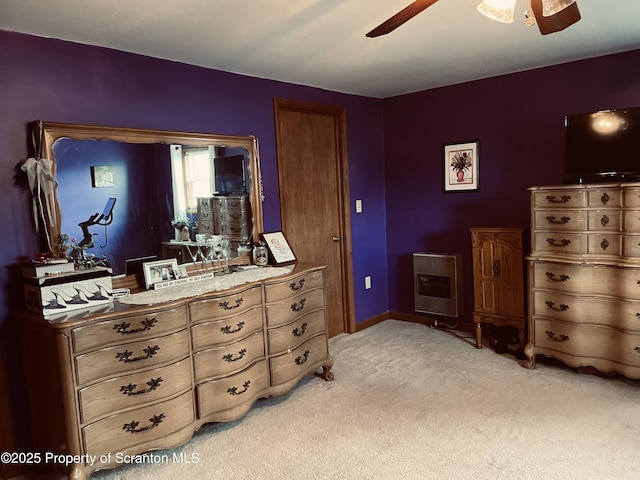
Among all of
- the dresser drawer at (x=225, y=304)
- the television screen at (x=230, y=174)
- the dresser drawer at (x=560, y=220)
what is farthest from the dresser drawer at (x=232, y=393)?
the dresser drawer at (x=560, y=220)

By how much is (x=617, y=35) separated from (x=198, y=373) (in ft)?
10.8

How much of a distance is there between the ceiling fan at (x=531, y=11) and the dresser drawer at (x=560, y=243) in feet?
5.91

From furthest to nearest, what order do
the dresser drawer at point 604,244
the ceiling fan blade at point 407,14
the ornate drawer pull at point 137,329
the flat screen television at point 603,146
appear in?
the flat screen television at point 603,146, the dresser drawer at point 604,244, the ornate drawer pull at point 137,329, the ceiling fan blade at point 407,14

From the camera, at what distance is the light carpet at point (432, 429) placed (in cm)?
242

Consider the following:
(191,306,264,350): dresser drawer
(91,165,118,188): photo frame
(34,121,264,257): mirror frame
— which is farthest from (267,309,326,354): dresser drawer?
(91,165,118,188): photo frame

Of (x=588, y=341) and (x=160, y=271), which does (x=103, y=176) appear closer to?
(x=160, y=271)

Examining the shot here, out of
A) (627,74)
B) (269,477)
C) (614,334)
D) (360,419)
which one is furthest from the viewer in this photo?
(627,74)

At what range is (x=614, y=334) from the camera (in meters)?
3.21

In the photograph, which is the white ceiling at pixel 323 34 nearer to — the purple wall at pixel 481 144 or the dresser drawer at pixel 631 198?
the purple wall at pixel 481 144

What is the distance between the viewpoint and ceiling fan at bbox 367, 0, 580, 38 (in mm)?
1734

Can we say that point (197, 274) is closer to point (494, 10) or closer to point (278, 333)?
→ point (278, 333)

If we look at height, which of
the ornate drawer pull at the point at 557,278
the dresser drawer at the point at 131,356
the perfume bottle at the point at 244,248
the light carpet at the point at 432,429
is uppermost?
the perfume bottle at the point at 244,248

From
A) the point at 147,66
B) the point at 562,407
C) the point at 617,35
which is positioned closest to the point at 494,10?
the point at 617,35

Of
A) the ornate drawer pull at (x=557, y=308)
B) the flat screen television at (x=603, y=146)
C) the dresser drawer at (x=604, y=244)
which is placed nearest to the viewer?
the dresser drawer at (x=604, y=244)
